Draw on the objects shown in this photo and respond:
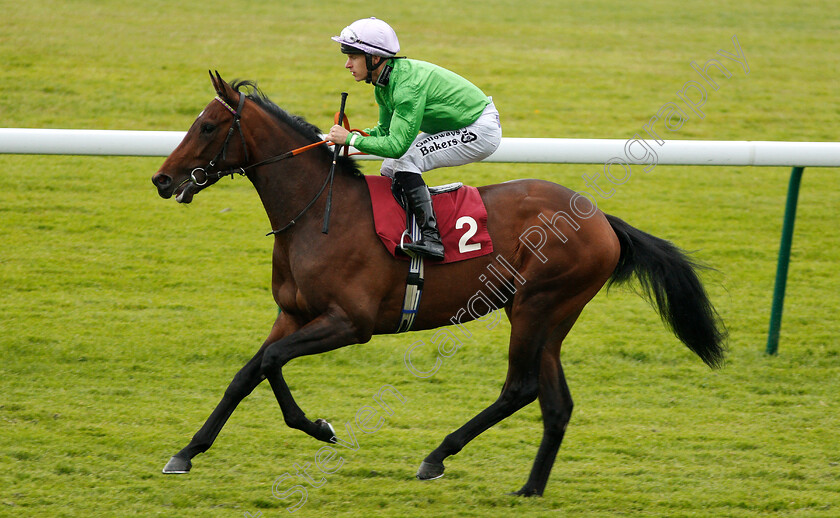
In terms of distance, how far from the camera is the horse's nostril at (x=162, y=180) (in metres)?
3.84

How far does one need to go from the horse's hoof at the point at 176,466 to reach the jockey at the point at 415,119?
133cm

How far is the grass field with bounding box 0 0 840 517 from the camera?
13.8ft

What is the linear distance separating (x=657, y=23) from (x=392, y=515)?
12.4 metres

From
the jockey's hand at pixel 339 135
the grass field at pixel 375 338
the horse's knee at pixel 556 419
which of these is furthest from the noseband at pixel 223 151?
the horse's knee at pixel 556 419

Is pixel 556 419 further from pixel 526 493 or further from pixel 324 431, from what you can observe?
pixel 324 431

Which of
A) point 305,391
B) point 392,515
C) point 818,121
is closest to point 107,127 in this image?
point 305,391

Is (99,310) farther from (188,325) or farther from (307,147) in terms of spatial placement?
(307,147)

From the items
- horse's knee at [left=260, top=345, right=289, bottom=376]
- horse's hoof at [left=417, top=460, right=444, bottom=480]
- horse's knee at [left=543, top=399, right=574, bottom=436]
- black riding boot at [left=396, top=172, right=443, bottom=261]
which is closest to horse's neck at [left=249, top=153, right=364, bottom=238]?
black riding boot at [left=396, top=172, right=443, bottom=261]

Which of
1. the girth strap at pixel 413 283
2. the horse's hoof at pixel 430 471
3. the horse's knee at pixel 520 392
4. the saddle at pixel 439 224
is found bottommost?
the horse's hoof at pixel 430 471

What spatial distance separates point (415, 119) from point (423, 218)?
0.43 meters

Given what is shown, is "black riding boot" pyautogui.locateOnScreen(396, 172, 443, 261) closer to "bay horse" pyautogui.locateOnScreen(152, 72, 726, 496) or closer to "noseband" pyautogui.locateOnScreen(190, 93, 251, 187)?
"bay horse" pyautogui.locateOnScreen(152, 72, 726, 496)

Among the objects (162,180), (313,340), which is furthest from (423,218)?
(162,180)

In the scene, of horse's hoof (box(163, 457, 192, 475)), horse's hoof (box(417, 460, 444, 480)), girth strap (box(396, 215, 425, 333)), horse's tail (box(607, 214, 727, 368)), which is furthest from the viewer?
horse's tail (box(607, 214, 727, 368))

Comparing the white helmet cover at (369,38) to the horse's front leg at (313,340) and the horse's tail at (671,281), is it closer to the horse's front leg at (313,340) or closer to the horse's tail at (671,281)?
the horse's front leg at (313,340)
